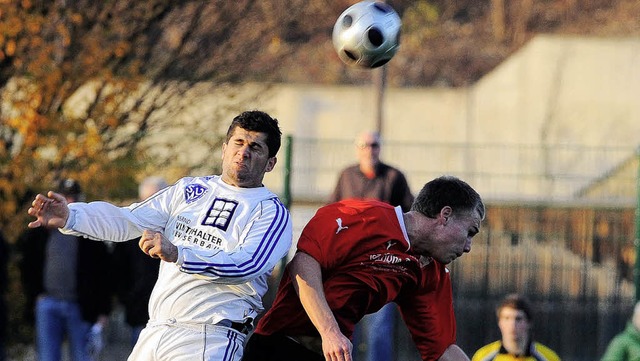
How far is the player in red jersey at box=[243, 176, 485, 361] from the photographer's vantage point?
223 inches

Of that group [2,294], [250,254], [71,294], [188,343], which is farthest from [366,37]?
[2,294]

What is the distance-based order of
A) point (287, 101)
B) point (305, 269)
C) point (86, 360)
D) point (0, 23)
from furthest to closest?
point (287, 101)
point (0, 23)
point (86, 360)
point (305, 269)

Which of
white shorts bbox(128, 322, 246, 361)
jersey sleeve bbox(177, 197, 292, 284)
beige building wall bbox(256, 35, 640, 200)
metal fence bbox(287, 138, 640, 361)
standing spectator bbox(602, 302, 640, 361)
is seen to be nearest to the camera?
jersey sleeve bbox(177, 197, 292, 284)

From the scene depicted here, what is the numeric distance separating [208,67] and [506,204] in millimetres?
3443

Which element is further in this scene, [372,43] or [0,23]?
[0,23]

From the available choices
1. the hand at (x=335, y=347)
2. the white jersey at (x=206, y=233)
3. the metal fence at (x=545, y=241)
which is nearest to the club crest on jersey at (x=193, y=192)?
the white jersey at (x=206, y=233)

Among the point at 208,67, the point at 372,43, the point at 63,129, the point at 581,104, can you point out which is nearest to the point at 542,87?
the point at 581,104

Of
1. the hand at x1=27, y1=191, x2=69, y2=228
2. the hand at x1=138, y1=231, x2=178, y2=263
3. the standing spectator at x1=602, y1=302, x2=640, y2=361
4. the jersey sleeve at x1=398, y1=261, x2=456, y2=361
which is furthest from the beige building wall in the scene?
the hand at x1=138, y1=231, x2=178, y2=263

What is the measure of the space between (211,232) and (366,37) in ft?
8.33

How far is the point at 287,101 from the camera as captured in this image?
25094mm

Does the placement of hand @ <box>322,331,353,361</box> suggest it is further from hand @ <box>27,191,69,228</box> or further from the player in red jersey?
hand @ <box>27,191,69,228</box>

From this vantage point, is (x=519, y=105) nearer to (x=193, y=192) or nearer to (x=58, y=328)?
(x=58, y=328)

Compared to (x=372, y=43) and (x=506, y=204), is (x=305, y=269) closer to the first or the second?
(x=372, y=43)

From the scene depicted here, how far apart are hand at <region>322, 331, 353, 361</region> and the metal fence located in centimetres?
582
